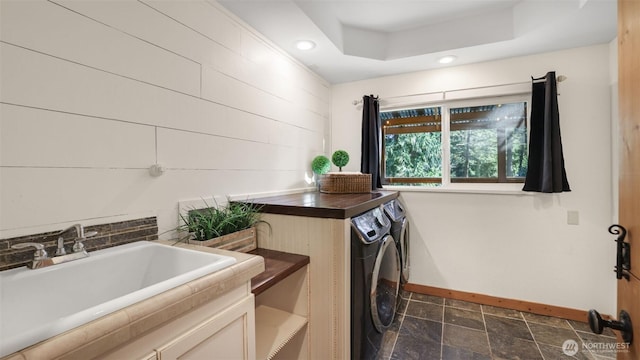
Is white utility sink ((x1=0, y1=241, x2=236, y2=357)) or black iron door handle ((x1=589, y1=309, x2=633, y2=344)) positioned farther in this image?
black iron door handle ((x1=589, y1=309, x2=633, y2=344))

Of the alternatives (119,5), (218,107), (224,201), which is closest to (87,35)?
(119,5)

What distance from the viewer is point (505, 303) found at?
7.68 feet

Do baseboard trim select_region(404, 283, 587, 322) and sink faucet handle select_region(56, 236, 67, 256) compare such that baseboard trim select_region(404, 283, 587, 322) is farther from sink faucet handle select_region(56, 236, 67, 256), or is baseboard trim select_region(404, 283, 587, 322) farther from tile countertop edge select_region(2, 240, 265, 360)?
sink faucet handle select_region(56, 236, 67, 256)

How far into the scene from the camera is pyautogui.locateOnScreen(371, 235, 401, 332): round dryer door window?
4.93 feet

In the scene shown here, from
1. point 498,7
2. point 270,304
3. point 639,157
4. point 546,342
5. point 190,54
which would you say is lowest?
point 546,342

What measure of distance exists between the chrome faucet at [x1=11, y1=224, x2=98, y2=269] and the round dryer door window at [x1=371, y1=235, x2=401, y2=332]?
1285 mm

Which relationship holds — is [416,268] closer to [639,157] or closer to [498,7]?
[639,157]

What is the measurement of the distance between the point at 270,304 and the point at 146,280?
69cm

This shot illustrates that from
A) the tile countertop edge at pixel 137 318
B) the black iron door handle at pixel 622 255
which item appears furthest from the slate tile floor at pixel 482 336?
the tile countertop edge at pixel 137 318

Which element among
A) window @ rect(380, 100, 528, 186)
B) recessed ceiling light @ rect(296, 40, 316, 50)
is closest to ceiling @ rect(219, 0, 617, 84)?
recessed ceiling light @ rect(296, 40, 316, 50)

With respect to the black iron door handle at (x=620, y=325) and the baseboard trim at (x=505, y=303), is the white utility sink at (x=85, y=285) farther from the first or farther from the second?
the baseboard trim at (x=505, y=303)

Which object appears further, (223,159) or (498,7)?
(498,7)

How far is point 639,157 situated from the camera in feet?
2.46

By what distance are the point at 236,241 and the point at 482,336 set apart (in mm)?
1910
